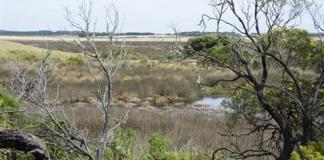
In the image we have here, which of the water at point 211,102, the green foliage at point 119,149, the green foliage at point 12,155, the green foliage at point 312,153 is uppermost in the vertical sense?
the green foliage at point 12,155

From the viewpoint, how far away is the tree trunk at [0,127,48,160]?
4.00 meters

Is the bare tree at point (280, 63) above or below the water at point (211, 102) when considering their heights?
above

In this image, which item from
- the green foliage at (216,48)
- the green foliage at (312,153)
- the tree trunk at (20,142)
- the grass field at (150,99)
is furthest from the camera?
the grass field at (150,99)

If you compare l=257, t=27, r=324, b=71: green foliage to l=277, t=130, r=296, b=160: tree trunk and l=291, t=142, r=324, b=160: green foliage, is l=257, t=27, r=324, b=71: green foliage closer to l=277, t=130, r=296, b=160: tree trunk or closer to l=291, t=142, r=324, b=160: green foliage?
l=277, t=130, r=296, b=160: tree trunk

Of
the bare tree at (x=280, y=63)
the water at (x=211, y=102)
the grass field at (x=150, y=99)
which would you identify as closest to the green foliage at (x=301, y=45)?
the bare tree at (x=280, y=63)

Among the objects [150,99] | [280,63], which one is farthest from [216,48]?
[150,99]

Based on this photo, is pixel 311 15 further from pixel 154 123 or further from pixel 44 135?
pixel 154 123

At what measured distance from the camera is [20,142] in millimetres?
A: 4035

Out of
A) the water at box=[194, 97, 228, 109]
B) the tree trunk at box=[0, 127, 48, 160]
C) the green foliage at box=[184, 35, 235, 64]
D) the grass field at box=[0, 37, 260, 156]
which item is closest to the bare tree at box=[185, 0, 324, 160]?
the green foliage at box=[184, 35, 235, 64]

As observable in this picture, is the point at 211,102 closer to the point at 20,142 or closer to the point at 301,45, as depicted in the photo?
the point at 301,45

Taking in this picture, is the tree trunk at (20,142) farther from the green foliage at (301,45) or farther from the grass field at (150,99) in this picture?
the grass field at (150,99)

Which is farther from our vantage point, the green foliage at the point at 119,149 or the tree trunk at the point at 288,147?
the tree trunk at the point at 288,147

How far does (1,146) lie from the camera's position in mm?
4012

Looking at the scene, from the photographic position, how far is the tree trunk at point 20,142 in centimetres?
400
